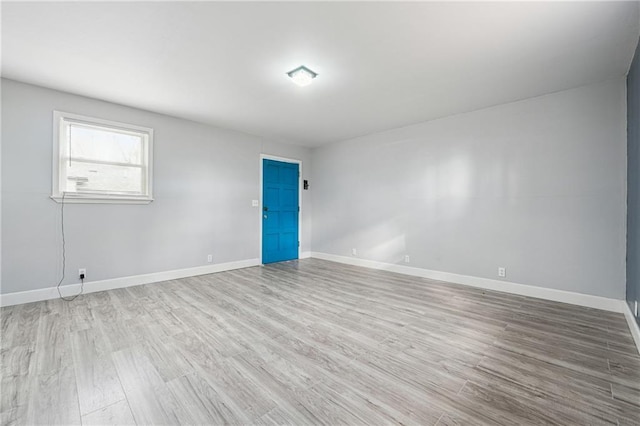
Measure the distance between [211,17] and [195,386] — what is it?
2.78 meters

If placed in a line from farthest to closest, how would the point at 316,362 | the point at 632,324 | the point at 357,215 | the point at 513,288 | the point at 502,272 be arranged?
1. the point at 357,215
2. the point at 502,272
3. the point at 513,288
4. the point at 632,324
5. the point at 316,362

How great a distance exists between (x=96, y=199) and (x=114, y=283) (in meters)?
1.25

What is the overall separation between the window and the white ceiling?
0.46m

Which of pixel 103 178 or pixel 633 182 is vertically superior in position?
pixel 103 178

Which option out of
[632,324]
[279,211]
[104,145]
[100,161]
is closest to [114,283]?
[100,161]

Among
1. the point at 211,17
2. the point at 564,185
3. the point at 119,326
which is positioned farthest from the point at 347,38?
→ the point at 119,326

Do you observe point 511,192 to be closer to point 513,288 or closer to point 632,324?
point 513,288

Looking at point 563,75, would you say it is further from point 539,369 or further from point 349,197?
point 349,197

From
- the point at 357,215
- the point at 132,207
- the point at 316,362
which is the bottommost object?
the point at 316,362

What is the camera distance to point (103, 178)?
3.88m

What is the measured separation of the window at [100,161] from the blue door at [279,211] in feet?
7.47

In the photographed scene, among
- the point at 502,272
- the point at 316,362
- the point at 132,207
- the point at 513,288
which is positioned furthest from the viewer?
the point at 132,207

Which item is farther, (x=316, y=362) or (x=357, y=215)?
(x=357, y=215)

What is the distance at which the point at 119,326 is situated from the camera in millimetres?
2646
